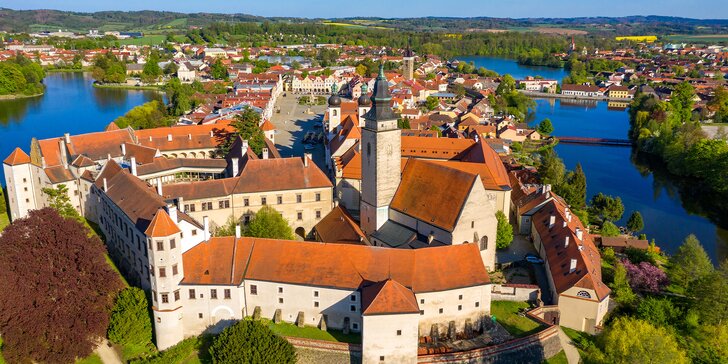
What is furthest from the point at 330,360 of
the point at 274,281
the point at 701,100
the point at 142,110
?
the point at 701,100

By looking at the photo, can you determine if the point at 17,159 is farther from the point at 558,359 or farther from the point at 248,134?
the point at 558,359

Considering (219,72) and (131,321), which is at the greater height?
(219,72)

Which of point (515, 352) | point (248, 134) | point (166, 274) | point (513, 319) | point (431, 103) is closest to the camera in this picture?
point (515, 352)

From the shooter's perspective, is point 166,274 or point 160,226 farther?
point 166,274

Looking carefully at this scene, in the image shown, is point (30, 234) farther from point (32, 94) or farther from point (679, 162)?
point (32, 94)

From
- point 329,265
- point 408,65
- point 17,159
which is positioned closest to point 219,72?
point 408,65
